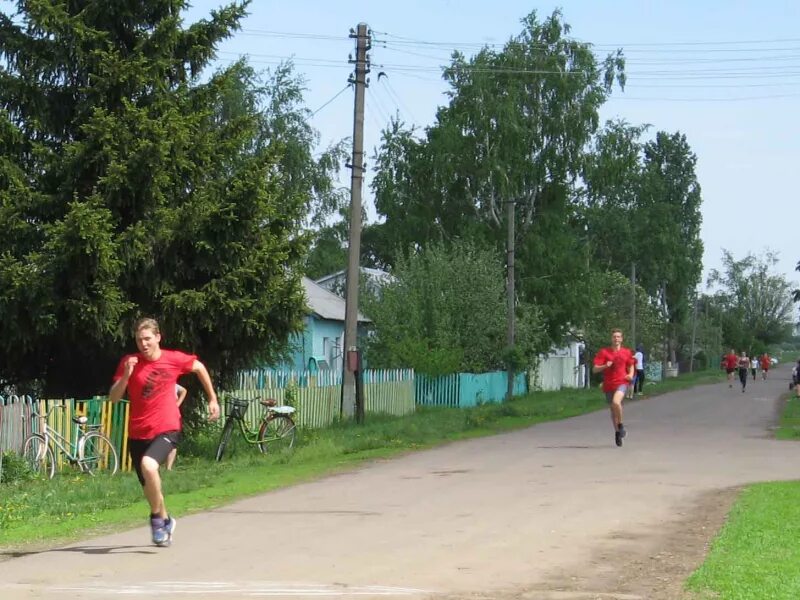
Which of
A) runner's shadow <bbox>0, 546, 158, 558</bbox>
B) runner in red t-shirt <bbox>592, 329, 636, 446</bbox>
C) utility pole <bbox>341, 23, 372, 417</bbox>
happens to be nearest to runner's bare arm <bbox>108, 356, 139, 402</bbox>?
runner's shadow <bbox>0, 546, 158, 558</bbox>

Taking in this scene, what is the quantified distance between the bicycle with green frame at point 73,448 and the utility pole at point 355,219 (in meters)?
8.56

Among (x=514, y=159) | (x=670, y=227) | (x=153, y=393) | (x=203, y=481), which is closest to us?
(x=153, y=393)

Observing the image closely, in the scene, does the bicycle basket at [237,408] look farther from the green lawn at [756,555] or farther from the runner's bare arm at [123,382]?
the runner's bare arm at [123,382]

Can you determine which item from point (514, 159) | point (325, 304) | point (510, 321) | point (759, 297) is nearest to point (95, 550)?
point (510, 321)

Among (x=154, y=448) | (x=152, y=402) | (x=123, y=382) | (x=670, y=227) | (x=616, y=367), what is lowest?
(x=154, y=448)

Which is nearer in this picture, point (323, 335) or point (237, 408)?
point (237, 408)

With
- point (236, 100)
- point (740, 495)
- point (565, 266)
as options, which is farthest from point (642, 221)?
point (740, 495)

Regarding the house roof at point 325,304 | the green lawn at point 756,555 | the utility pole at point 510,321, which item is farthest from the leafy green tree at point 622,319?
the green lawn at point 756,555

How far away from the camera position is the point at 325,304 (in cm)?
4519

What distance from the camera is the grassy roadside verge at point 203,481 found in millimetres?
11484

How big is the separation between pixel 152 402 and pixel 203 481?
5.75m

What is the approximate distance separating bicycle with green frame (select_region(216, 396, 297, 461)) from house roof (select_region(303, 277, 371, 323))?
19.0 metres

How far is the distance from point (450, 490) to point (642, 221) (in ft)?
190

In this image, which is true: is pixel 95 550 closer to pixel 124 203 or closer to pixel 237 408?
pixel 124 203
